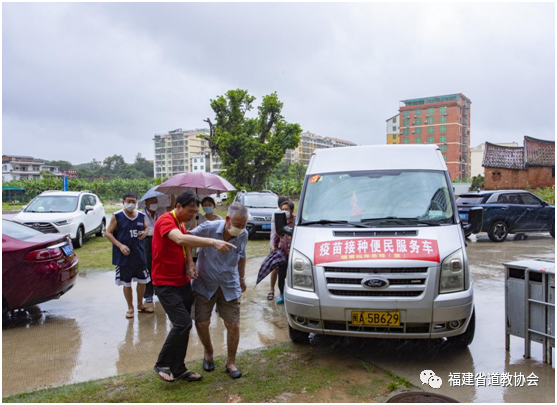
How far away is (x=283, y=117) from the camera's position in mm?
33312

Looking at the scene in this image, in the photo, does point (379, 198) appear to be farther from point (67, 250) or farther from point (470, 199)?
point (470, 199)

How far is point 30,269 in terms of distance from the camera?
554 cm

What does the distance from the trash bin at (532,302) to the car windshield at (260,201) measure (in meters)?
11.1

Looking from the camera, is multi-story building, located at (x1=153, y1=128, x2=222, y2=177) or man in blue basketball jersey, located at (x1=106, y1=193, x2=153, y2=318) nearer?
man in blue basketball jersey, located at (x1=106, y1=193, x2=153, y2=318)

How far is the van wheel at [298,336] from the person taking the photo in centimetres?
481

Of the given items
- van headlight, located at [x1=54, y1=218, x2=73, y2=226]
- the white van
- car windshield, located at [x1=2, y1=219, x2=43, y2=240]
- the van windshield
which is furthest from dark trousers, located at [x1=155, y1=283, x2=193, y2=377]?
van headlight, located at [x1=54, y1=218, x2=73, y2=226]

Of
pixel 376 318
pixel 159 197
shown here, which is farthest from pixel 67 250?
pixel 376 318

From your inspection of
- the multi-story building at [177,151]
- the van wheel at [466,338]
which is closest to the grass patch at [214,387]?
the van wheel at [466,338]

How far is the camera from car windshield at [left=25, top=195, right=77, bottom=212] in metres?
12.4

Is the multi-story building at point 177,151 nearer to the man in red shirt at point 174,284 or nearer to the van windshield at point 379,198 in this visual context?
the van windshield at point 379,198

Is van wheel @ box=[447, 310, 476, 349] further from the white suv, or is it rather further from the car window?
the car window

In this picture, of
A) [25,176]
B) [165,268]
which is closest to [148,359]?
[165,268]

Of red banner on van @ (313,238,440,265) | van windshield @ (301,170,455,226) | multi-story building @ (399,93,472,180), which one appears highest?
multi-story building @ (399,93,472,180)

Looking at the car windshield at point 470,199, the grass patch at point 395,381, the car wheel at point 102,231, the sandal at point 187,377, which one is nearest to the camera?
the grass patch at point 395,381
